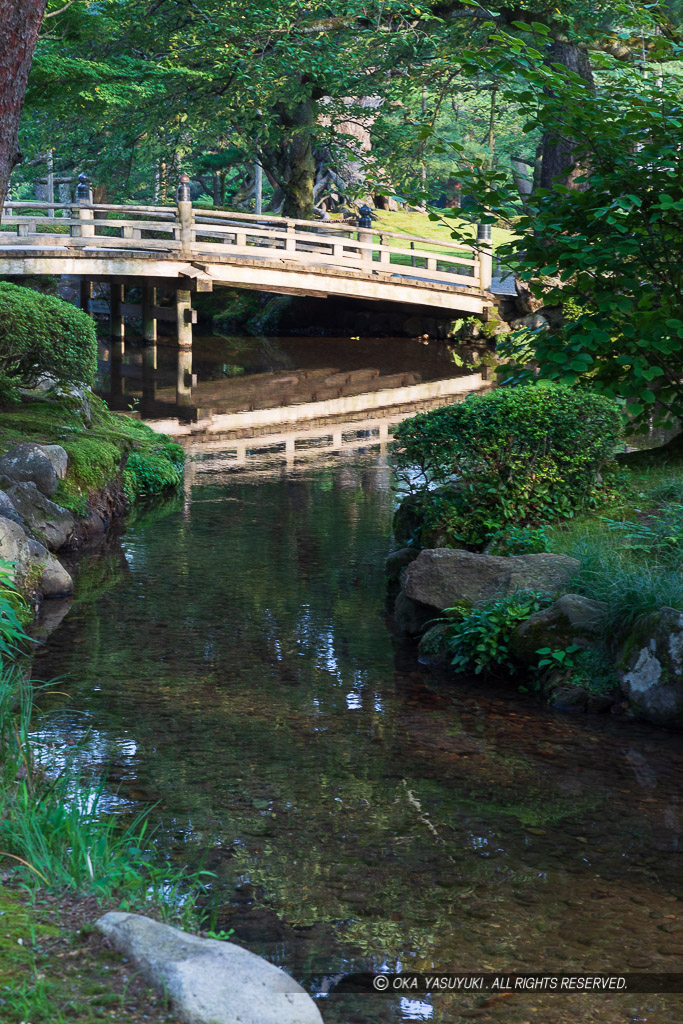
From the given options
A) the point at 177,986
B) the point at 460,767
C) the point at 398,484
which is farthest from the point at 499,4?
the point at 177,986

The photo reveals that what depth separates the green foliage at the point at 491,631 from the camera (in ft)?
23.2

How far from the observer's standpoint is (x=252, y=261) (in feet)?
77.9

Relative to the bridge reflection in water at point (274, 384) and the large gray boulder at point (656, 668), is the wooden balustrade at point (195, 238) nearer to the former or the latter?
the bridge reflection in water at point (274, 384)

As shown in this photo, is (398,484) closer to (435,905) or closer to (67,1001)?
(435,905)

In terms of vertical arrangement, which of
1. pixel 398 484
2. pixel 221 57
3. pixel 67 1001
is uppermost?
pixel 221 57

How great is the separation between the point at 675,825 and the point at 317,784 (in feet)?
6.06

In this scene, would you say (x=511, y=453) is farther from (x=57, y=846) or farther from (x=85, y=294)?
(x=85, y=294)

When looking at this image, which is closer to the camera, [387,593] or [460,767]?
[460,767]

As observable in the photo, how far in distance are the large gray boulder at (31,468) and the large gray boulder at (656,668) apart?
19.6ft

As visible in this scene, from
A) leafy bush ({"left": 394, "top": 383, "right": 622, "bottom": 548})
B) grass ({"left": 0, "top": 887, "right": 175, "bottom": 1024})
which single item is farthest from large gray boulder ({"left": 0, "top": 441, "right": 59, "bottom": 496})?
grass ({"left": 0, "top": 887, "right": 175, "bottom": 1024})

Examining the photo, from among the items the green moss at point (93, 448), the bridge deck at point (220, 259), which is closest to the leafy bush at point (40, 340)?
the green moss at point (93, 448)

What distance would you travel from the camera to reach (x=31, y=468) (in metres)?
10.1

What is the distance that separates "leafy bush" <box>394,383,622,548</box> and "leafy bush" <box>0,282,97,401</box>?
5.14 m

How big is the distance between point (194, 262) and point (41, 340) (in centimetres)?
1214
